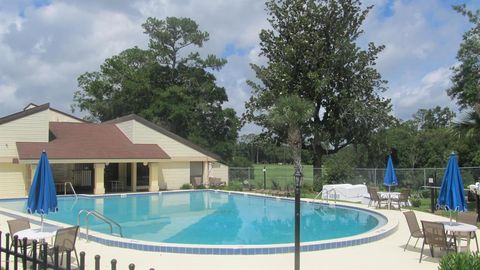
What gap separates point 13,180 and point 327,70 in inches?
865

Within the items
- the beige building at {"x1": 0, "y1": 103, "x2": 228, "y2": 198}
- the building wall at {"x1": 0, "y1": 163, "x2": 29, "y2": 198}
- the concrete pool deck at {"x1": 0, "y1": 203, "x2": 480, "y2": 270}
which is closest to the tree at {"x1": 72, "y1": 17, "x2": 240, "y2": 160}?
the beige building at {"x1": 0, "y1": 103, "x2": 228, "y2": 198}

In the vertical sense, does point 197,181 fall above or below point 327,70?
below

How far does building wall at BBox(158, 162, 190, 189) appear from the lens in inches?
1315

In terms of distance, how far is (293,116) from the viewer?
113 ft

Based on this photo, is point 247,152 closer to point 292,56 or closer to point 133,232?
point 292,56

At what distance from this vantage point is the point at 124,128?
34.8 meters

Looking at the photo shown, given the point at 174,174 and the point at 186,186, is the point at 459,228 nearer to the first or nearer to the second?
the point at 186,186

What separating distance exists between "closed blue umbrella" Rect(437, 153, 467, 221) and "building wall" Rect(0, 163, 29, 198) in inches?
925

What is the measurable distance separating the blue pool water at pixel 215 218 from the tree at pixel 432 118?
5190cm

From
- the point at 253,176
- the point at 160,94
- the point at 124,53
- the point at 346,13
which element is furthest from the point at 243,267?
the point at 124,53

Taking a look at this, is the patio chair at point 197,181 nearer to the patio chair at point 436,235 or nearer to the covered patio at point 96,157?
the covered patio at point 96,157

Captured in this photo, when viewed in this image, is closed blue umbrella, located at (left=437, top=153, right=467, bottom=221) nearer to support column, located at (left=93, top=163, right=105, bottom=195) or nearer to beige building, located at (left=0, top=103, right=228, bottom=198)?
beige building, located at (left=0, top=103, right=228, bottom=198)

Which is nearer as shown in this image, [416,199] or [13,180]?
[416,199]

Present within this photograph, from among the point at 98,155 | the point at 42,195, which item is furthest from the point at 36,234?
the point at 98,155
